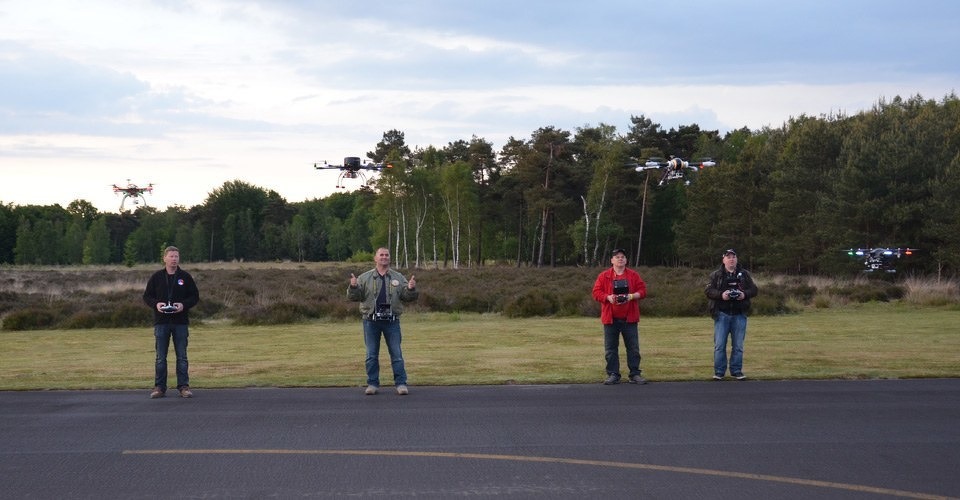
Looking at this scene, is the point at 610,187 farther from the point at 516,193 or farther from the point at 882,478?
the point at 882,478

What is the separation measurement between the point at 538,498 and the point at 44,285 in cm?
5213

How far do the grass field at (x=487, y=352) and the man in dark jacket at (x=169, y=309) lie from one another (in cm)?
131

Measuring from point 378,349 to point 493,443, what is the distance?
14.3ft

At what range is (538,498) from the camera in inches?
290

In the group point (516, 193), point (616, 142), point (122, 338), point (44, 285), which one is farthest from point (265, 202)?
point (122, 338)

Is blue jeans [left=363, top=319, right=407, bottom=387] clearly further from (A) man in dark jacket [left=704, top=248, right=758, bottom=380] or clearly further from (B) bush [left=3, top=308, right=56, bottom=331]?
(B) bush [left=3, top=308, right=56, bottom=331]

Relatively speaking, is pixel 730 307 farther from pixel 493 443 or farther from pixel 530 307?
pixel 530 307

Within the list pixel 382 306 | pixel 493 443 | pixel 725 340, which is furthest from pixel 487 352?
pixel 493 443

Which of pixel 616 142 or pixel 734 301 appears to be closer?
pixel 734 301

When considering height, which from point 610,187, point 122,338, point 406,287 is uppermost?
point 610,187

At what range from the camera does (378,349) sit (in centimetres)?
1356

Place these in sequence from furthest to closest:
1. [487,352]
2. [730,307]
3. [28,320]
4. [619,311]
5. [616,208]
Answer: [616,208] < [28,320] < [487,352] < [730,307] < [619,311]

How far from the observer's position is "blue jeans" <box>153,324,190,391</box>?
1321cm

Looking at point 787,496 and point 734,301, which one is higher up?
point 734,301
